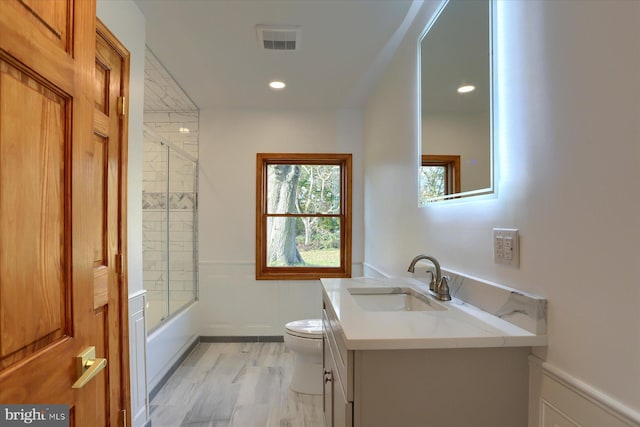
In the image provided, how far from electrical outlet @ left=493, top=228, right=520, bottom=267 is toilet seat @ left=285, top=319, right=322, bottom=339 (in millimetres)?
1490

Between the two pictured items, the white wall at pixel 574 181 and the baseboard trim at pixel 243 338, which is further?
the baseboard trim at pixel 243 338

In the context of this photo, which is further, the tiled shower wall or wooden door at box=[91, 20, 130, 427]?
the tiled shower wall

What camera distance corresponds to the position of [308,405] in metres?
2.29

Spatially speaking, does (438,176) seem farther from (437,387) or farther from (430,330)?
(437,387)

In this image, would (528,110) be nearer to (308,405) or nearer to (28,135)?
(28,135)

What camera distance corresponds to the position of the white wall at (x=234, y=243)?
3523mm

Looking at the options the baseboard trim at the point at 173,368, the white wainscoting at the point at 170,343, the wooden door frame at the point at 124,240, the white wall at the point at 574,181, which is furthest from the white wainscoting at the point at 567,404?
the baseboard trim at the point at 173,368

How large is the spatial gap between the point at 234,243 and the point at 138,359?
67.3 inches

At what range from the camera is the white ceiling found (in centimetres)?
189

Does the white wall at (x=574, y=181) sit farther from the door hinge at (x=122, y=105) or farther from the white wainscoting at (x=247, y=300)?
the white wainscoting at (x=247, y=300)

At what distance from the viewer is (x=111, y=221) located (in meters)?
1.63

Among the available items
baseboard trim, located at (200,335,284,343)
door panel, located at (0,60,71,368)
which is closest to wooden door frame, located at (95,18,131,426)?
door panel, located at (0,60,71,368)

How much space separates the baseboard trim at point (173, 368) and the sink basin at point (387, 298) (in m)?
1.70

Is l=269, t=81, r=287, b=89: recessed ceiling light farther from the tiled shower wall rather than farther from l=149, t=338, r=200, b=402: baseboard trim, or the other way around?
l=149, t=338, r=200, b=402: baseboard trim
